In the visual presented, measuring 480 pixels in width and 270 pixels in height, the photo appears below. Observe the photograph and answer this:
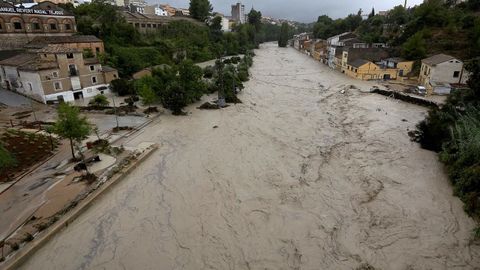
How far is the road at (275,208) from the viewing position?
11031 mm

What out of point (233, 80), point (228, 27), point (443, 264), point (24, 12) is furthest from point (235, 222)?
point (228, 27)

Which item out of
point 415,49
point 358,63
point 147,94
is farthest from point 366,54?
point 147,94

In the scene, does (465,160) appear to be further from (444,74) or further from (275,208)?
(444,74)

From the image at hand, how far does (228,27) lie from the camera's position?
115312 mm

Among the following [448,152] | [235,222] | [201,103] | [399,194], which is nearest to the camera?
[235,222]

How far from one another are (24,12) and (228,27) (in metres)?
86.4

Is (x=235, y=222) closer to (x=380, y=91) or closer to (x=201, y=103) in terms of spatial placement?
(x=201, y=103)

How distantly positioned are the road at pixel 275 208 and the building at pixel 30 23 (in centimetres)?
2682

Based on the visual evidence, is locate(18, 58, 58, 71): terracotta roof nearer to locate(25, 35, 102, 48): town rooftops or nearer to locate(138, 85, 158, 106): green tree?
locate(25, 35, 102, 48): town rooftops

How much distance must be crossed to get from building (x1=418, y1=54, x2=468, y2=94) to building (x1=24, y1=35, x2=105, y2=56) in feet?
138

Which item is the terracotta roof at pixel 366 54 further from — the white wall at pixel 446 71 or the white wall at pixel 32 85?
the white wall at pixel 32 85

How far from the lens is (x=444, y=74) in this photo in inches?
1339

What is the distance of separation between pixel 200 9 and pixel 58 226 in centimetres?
7511

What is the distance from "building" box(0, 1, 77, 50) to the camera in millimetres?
35094
